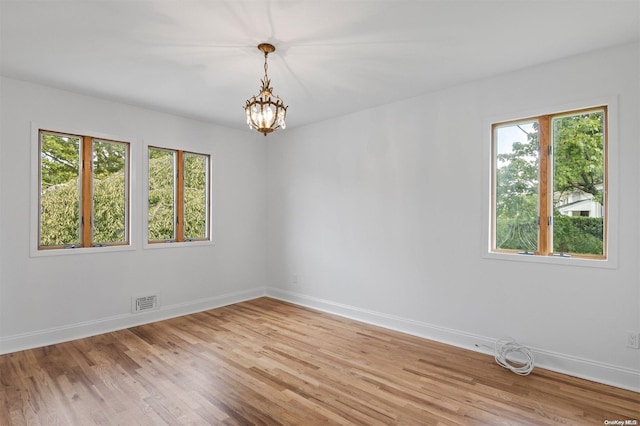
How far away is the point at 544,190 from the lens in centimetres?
320

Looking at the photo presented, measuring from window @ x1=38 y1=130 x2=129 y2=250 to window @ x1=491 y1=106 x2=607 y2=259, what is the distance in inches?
175

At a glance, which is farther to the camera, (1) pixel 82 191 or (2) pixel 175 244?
(2) pixel 175 244

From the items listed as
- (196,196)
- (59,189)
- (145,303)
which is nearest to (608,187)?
(196,196)

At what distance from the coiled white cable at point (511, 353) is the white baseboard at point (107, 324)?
374 cm

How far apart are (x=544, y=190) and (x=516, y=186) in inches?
9.6

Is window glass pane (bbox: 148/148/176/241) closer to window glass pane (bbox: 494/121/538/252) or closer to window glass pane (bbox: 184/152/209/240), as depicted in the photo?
window glass pane (bbox: 184/152/209/240)

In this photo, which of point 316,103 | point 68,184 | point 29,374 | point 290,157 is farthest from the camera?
point 290,157

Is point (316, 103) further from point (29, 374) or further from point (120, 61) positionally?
point (29, 374)

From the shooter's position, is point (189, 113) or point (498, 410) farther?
point (189, 113)

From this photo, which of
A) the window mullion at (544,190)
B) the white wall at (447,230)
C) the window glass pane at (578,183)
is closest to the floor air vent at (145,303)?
the white wall at (447,230)

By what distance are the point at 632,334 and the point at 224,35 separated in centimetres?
→ 404

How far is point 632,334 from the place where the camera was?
106 inches

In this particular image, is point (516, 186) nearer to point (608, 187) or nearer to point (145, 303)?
point (608, 187)

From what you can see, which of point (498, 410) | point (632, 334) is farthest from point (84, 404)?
point (632, 334)
